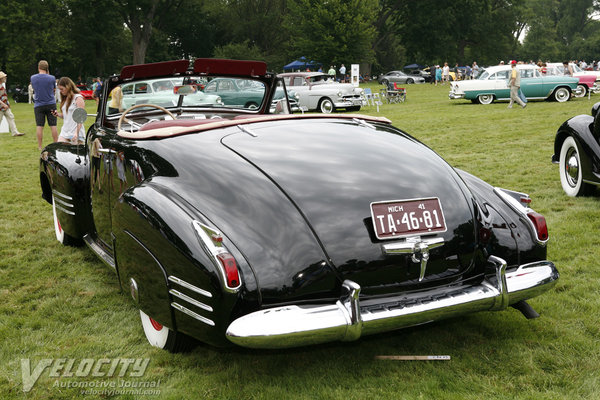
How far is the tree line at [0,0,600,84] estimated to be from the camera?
4625 centimetres

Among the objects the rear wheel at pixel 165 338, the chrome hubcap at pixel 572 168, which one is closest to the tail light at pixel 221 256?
the rear wheel at pixel 165 338

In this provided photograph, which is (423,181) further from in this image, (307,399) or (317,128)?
(307,399)

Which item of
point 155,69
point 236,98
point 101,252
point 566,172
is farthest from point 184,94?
point 566,172

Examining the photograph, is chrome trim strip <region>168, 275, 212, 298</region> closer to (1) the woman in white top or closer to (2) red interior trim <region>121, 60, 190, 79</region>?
(2) red interior trim <region>121, 60, 190, 79</region>

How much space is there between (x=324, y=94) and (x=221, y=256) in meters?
19.3

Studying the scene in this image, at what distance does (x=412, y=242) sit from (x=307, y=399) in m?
0.89

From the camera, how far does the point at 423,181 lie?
3.11 m

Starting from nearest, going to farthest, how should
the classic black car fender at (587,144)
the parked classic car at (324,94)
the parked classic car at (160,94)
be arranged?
the parked classic car at (160,94)
the classic black car fender at (587,144)
the parked classic car at (324,94)

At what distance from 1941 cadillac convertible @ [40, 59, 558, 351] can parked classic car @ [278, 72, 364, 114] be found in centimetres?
1789

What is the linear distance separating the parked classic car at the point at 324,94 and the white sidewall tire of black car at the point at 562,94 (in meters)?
7.11

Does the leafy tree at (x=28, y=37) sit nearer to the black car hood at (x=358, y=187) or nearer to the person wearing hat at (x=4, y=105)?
the person wearing hat at (x=4, y=105)

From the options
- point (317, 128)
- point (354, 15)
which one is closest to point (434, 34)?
point (354, 15)

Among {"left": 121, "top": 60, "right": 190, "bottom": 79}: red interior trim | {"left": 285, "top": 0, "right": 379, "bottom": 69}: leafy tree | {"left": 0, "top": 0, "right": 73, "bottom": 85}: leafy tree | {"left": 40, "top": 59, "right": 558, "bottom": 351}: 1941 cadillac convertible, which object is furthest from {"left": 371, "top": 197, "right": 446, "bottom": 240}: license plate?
{"left": 0, "top": 0, "right": 73, "bottom": 85}: leafy tree

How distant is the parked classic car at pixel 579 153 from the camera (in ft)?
19.5
